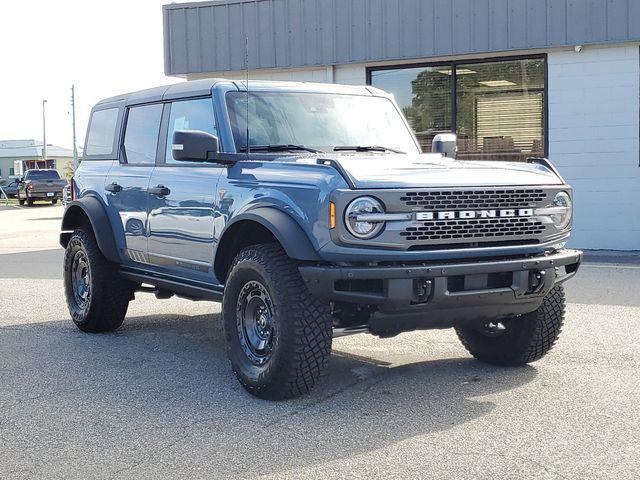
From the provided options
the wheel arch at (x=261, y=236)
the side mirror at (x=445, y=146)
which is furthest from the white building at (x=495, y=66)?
the wheel arch at (x=261, y=236)

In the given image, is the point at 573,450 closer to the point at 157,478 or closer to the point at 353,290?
the point at 353,290

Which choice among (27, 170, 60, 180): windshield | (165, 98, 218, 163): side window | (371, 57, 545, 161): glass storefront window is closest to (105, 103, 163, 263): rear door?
(165, 98, 218, 163): side window

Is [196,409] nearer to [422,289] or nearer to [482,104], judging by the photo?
[422,289]

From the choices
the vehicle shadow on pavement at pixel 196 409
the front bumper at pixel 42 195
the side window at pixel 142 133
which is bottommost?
the vehicle shadow on pavement at pixel 196 409

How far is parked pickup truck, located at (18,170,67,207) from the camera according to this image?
4347cm

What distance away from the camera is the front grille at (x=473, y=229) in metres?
5.36

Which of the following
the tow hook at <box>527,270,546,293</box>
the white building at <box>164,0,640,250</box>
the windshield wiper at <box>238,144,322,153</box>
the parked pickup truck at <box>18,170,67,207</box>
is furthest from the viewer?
the parked pickup truck at <box>18,170,67,207</box>

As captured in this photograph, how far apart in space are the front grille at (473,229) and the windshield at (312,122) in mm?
1499

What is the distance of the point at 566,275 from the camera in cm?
598

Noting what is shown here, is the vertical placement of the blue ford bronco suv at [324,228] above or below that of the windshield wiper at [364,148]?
below

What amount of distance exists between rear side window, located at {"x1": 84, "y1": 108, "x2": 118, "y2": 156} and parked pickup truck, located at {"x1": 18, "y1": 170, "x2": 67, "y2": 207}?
36.4 m

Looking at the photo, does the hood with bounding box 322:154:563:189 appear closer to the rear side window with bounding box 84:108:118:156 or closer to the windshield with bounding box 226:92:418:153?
the windshield with bounding box 226:92:418:153

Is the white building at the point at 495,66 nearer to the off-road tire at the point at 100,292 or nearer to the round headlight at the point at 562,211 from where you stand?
the off-road tire at the point at 100,292

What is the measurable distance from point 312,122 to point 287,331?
1962 millimetres
